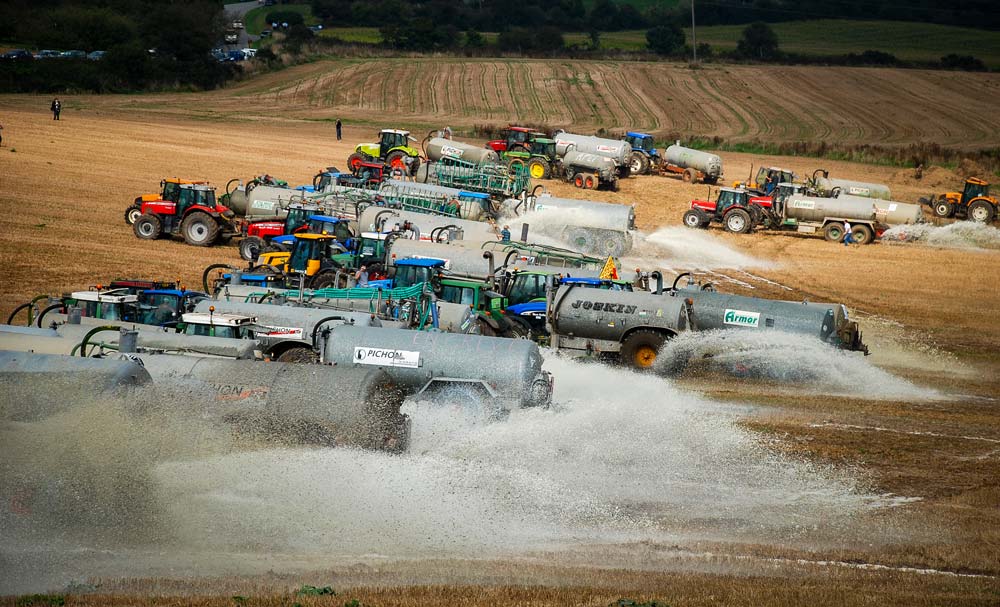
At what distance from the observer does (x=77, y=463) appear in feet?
43.3

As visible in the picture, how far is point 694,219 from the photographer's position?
39219 millimetres

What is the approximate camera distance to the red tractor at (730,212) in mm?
39000

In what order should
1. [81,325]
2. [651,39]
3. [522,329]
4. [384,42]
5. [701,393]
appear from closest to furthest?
1. [81,325]
2. [701,393]
3. [522,329]
4. [384,42]
5. [651,39]

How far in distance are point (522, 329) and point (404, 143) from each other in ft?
80.2

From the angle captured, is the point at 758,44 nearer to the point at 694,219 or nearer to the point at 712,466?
the point at 694,219

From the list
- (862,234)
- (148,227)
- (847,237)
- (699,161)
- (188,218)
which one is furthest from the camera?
(699,161)

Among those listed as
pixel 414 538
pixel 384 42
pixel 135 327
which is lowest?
pixel 414 538

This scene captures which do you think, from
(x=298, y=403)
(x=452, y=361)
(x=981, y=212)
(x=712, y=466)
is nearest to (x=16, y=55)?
(x=981, y=212)

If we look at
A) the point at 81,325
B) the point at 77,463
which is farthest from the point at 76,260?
the point at 77,463

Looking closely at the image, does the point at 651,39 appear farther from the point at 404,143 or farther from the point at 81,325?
the point at 81,325

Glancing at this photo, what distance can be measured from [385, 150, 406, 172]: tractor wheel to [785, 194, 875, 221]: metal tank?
47.8 ft

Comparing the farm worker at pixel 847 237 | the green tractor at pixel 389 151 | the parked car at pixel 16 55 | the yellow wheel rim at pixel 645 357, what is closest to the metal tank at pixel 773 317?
the yellow wheel rim at pixel 645 357

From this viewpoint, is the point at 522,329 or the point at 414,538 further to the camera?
the point at 522,329

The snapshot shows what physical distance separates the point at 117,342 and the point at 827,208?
2896 cm
